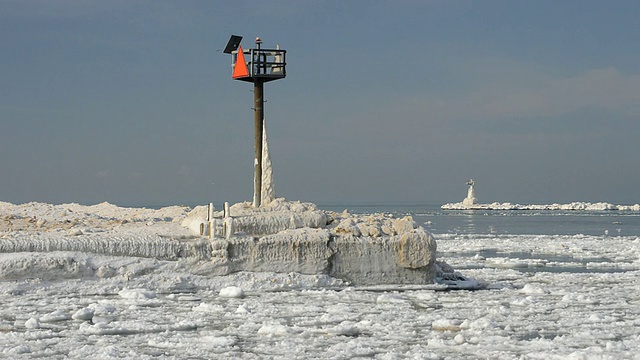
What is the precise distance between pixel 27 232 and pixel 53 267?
6.78ft

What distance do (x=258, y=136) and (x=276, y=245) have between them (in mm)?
3256

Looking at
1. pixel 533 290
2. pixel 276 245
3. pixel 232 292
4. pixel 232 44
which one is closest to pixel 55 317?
pixel 232 292

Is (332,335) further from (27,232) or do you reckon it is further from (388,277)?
(27,232)

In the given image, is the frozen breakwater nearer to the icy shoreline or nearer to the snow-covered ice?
the snow-covered ice

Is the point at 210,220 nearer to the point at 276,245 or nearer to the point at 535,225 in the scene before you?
the point at 276,245

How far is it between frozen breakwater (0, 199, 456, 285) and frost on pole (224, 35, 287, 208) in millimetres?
908

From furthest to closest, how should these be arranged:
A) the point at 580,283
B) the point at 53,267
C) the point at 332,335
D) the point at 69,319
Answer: the point at 580,283 → the point at 53,267 → the point at 69,319 → the point at 332,335

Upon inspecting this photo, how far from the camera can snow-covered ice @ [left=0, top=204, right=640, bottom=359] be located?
9.33 meters

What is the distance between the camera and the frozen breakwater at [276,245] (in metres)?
14.1

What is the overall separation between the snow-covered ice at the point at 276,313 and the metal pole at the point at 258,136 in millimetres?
1917

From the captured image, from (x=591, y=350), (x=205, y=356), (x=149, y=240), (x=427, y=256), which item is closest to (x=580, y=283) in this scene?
(x=427, y=256)

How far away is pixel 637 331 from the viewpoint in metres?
10.7

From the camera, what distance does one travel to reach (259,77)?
16625 mm

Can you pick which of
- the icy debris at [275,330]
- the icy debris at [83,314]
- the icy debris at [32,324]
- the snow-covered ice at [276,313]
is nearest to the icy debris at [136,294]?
the snow-covered ice at [276,313]
